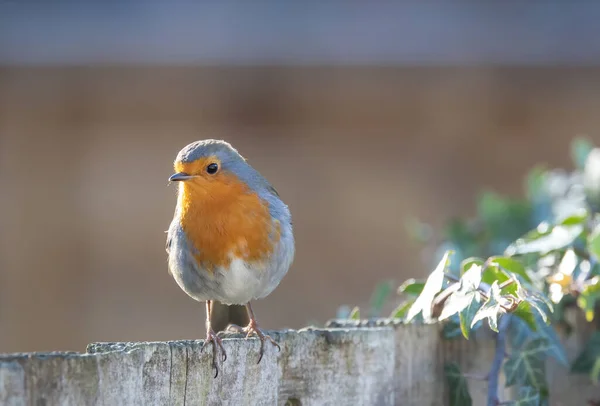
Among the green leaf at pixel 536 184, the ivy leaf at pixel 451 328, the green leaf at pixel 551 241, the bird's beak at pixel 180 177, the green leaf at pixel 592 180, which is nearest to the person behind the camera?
the ivy leaf at pixel 451 328

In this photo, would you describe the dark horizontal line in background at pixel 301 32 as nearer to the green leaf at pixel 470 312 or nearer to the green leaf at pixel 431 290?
the green leaf at pixel 431 290

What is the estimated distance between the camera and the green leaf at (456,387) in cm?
246

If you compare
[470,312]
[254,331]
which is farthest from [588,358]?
[254,331]

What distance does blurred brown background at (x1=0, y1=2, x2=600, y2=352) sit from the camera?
6.30 m

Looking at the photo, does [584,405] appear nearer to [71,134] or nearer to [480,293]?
[480,293]

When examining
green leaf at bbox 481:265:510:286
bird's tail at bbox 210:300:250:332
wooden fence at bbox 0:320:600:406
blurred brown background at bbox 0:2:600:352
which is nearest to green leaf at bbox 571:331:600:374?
wooden fence at bbox 0:320:600:406

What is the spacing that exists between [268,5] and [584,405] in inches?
190

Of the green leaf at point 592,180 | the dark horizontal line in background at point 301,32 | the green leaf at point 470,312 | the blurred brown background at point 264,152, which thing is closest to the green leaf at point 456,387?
the green leaf at point 470,312

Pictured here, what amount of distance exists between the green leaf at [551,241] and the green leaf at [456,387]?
535 mm

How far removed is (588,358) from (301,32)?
4331mm

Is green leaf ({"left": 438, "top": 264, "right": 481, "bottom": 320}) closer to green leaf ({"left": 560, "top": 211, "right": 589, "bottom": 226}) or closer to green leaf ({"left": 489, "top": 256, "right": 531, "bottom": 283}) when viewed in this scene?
green leaf ({"left": 489, "top": 256, "right": 531, "bottom": 283})

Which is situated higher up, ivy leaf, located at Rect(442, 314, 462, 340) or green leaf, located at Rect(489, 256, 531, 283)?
green leaf, located at Rect(489, 256, 531, 283)

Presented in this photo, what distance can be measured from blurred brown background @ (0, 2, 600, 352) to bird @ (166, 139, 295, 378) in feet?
11.5

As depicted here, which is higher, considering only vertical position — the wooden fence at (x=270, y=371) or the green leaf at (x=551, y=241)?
the green leaf at (x=551, y=241)
